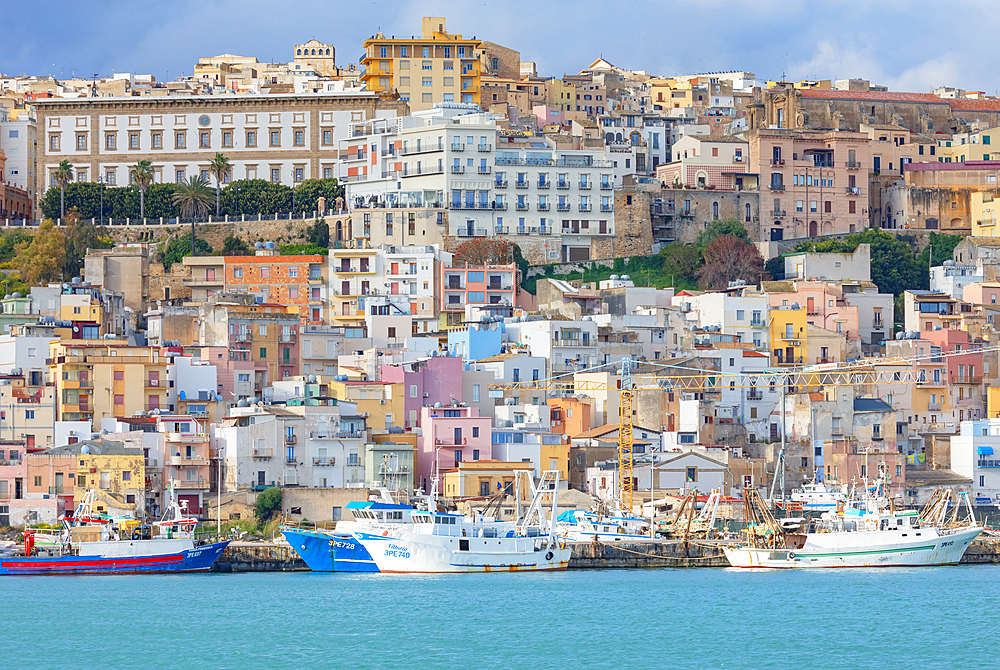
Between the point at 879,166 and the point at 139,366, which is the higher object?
the point at 879,166

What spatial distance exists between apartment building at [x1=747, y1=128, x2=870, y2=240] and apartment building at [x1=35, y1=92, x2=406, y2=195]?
2257 centimetres

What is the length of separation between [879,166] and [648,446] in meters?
40.3

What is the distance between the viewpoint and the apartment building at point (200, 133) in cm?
11150

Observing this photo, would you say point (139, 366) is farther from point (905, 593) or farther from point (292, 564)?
point (905, 593)

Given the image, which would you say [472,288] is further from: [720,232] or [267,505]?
[267,505]

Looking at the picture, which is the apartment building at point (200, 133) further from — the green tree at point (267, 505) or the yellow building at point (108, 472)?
the yellow building at point (108, 472)

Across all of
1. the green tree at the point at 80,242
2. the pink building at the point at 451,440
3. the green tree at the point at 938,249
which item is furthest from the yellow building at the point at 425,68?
the pink building at the point at 451,440

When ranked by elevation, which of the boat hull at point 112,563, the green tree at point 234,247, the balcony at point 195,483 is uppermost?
the green tree at point 234,247

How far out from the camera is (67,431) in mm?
71625

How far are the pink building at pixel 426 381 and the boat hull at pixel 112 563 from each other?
1425 centimetres

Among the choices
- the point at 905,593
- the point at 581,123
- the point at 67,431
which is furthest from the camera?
the point at 581,123

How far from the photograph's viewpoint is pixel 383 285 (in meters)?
91.3

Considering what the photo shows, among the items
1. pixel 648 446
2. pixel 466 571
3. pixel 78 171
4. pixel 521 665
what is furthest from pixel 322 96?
pixel 521 665

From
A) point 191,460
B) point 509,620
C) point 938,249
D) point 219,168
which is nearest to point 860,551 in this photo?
point 509,620
